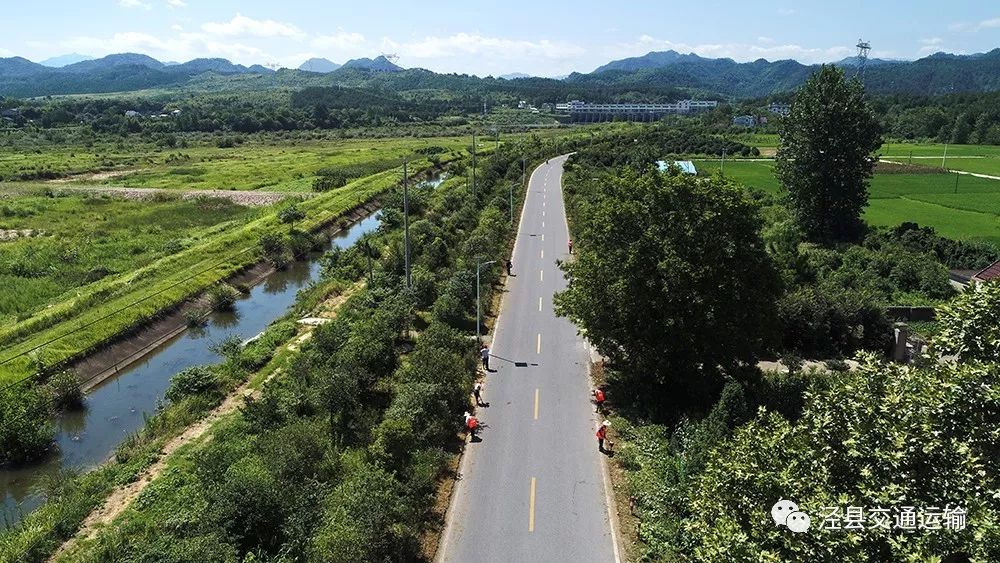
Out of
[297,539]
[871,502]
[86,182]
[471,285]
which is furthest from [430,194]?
[871,502]

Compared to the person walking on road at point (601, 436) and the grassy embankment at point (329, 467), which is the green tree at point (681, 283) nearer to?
the person walking on road at point (601, 436)

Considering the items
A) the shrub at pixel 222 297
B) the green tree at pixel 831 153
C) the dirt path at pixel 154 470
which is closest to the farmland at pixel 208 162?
the shrub at pixel 222 297

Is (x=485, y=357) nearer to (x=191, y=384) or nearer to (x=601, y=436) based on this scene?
(x=601, y=436)

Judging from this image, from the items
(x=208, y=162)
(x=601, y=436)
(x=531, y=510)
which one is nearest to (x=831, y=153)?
(x=601, y=436)

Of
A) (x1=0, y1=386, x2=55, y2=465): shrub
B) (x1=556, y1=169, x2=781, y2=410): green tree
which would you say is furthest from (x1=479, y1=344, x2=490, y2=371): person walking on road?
(x1=0, y1=386, x2=55, y2=465): shrub

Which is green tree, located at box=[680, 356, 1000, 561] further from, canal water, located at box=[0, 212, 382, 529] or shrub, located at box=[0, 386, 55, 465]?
shrub, located at box=[0, 386, 55, 465]

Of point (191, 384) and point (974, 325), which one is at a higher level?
point (974, 325)

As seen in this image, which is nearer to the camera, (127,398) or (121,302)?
(127,398)
